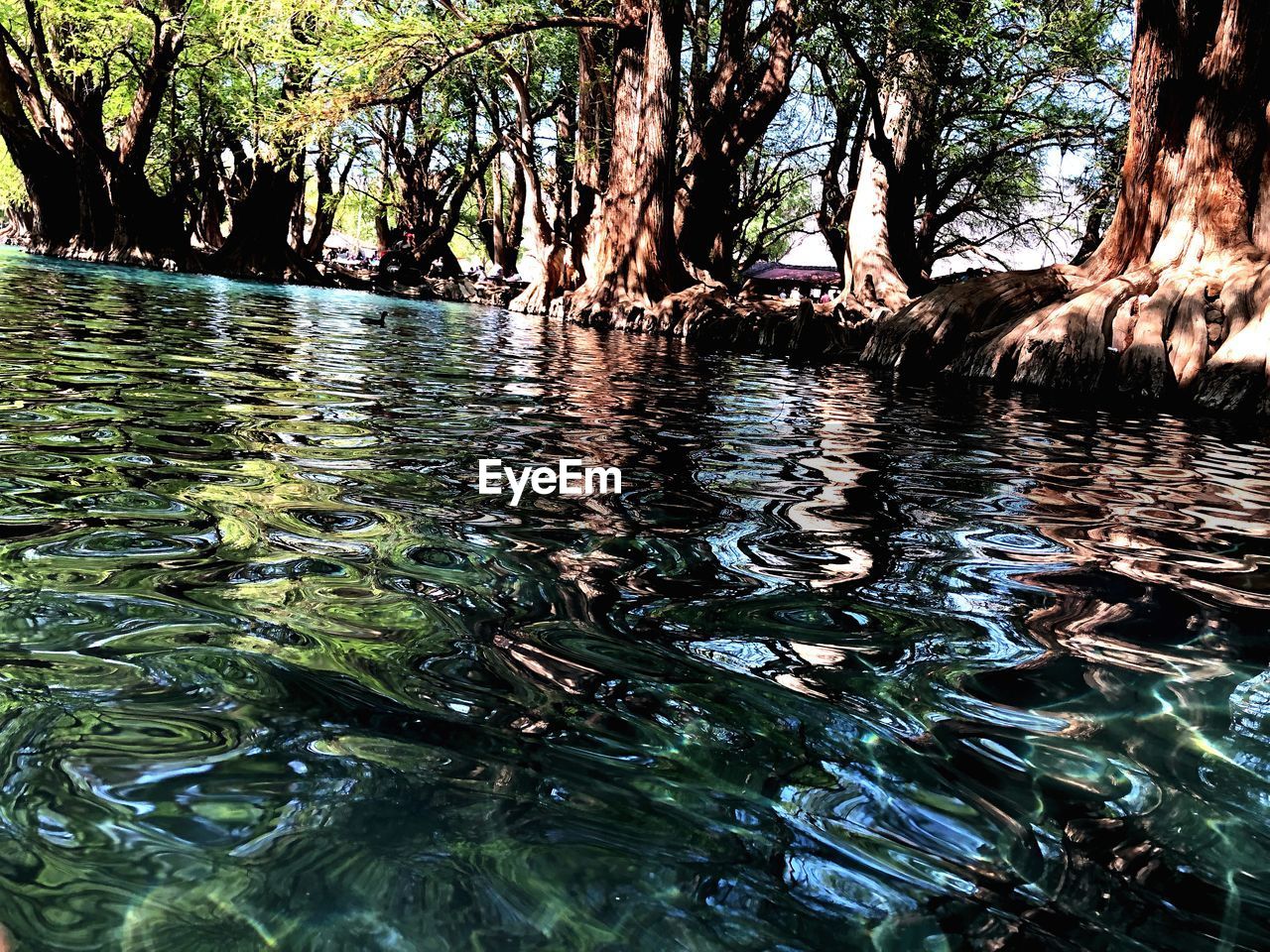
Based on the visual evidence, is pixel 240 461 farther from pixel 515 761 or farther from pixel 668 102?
pixel 668 102

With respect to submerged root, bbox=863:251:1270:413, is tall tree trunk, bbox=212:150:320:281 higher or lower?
higher

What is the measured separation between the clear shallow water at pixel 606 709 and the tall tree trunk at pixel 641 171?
40.6 ft

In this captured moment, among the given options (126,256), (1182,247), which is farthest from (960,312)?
(126,256)

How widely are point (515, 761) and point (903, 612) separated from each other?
45.0 inches

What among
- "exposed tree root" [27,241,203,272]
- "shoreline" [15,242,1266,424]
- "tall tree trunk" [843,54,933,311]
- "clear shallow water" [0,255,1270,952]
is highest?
"tall tree trunk" [843,54,933,311]

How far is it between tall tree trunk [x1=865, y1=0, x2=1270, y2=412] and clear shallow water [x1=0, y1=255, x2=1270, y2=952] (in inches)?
191

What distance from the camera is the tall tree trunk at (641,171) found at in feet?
46.8

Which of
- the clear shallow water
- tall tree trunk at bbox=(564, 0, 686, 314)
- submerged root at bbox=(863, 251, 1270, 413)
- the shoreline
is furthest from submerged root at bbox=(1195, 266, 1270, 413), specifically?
tall tree trunk at bbox=(564, 0, 686, 314)

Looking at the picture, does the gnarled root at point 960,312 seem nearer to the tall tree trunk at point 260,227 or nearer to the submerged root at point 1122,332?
the submerged root at point 1122,332

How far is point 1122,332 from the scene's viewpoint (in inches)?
324

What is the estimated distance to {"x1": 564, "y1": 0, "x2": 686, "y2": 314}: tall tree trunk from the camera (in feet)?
46.8

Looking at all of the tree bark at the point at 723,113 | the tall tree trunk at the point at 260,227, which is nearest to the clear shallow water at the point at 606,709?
the tree bark at the point at 723,113

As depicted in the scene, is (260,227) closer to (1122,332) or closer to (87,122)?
(87,122)

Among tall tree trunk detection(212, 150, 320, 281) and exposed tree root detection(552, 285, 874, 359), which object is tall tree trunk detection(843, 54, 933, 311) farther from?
tall tree trunk detection(212, 150, 320, 281)
